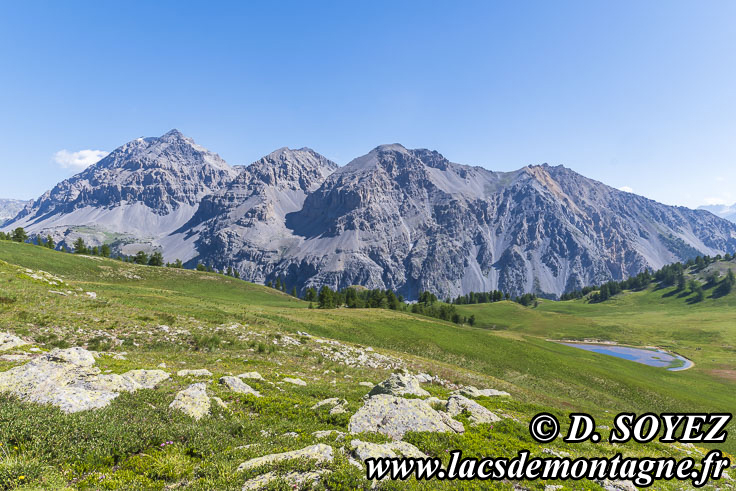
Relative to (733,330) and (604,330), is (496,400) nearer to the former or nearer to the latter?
(604,330)

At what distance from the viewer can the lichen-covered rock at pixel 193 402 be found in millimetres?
13367

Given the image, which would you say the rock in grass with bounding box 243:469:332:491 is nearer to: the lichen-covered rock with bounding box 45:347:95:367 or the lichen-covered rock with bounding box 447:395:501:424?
the lichen-covered rock with bounding box 447:395:501:424

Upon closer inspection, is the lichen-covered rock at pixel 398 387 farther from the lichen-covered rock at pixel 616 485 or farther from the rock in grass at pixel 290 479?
the rock in grass at pixel 290 479

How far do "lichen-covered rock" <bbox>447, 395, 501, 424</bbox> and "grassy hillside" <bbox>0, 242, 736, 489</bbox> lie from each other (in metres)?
1.00

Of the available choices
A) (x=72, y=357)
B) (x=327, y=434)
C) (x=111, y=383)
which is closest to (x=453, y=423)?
(x=327, y=434)

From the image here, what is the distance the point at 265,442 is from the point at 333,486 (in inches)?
145

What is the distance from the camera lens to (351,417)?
14.2 m

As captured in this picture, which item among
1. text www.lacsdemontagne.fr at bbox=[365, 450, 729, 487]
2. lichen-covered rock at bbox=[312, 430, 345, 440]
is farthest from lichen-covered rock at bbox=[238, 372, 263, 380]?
text www.lacsdemontagne.fr at bbox=[365, 450, 729, 487]

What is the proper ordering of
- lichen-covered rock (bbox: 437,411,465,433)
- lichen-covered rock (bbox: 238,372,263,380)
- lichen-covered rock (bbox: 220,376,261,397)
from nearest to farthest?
lichen-covered rock (bbox: 437,411,465,433) → lichen-covered rock (bbox: 220,376,261,397) → lichen-covered rock (bbox: 238,372,263,380)

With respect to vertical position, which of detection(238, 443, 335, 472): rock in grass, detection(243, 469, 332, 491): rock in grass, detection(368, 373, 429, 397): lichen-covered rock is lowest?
detection(368, 373, 429, 397): lichen-covered rock

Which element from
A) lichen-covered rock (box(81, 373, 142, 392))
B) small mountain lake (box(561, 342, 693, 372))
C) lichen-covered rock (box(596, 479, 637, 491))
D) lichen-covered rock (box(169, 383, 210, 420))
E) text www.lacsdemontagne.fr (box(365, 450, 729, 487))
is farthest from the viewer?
small mountain lake (box(561, 342, 693, 372))

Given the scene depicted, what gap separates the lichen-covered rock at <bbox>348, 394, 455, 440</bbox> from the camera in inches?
529

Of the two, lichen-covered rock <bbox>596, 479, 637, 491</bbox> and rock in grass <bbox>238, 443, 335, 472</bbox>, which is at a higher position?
rock in grass <bbox>238, 443, 335, 472</bbox>

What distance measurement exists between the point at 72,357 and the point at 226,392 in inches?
352
